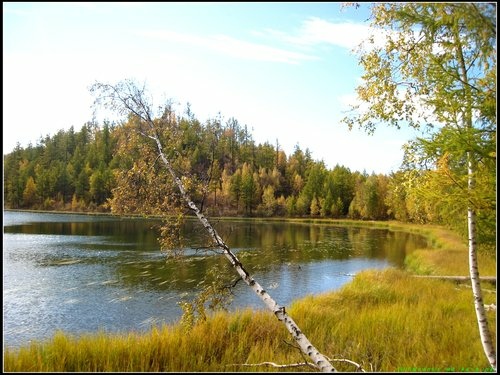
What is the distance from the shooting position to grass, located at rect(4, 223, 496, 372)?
7777 millimetres

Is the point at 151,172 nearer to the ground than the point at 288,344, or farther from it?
farther from it

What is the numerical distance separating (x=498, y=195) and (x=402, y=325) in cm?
731

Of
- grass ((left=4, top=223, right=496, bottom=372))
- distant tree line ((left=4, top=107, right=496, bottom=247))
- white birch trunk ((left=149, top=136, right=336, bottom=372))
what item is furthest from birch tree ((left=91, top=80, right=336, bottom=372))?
distant tree line ((left=4, top=107, right=496, bottom=247))

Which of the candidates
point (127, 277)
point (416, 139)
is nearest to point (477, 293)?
point (416, 139)

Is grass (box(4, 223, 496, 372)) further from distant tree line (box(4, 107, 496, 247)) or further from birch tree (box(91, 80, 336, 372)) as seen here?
distant tree line (box(4, 107, 496, 247))

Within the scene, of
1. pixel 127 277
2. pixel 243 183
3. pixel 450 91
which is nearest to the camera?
pixel 450 91

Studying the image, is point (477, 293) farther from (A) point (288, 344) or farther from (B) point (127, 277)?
(B) point (127, 277)

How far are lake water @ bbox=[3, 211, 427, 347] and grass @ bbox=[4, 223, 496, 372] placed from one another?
6.16ft

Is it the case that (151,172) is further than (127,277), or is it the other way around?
(127,277)

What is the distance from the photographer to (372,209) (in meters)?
82.4

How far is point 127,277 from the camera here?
22250 millimetres

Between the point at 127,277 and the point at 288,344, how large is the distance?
17549 millimetres

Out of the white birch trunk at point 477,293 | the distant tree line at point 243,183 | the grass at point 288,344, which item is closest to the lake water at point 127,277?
the grass at point 288,344

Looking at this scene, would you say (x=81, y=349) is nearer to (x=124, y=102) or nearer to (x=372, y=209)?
(x=124, y=102)
